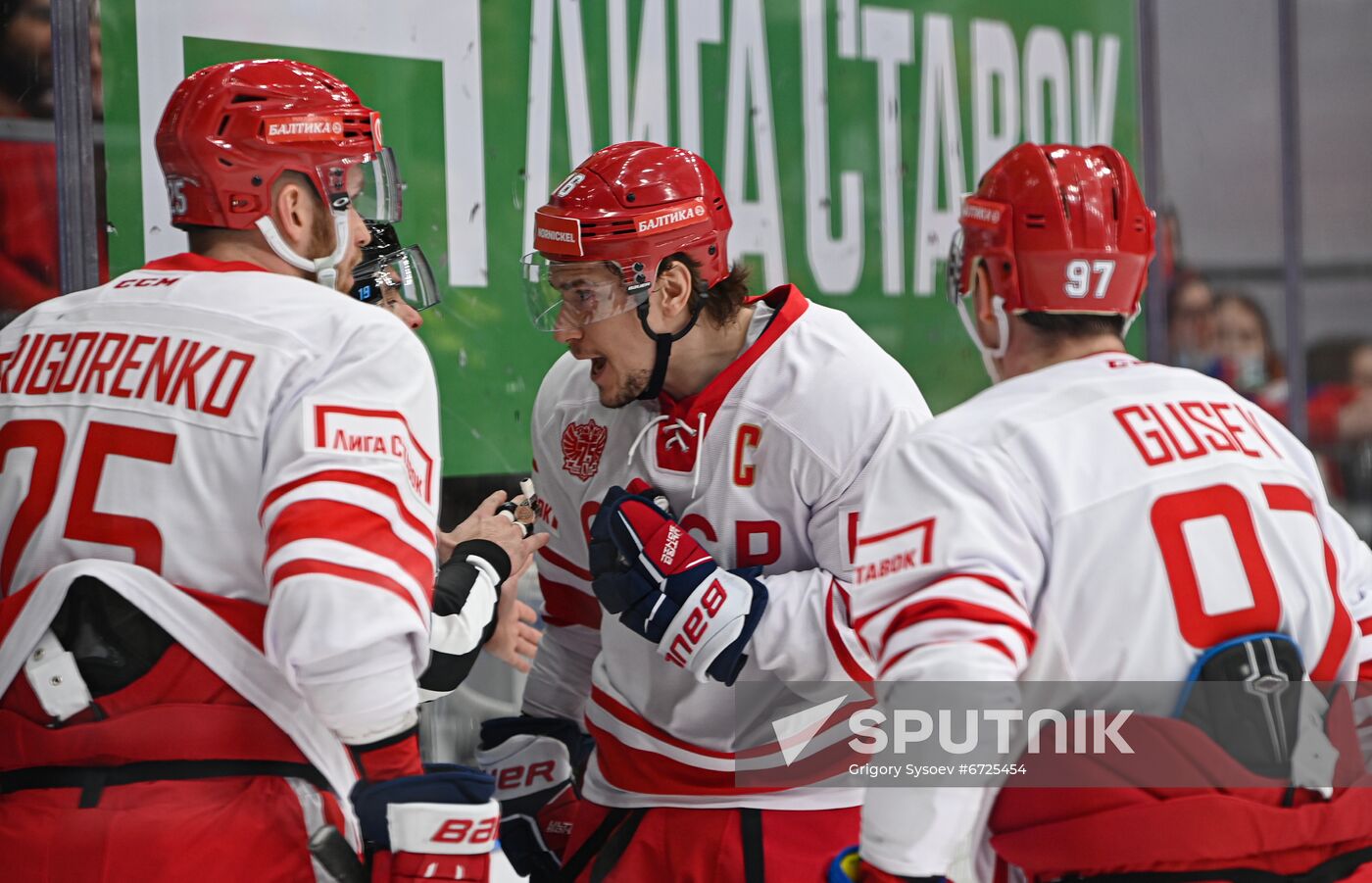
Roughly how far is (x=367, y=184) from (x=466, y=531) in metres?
0.54

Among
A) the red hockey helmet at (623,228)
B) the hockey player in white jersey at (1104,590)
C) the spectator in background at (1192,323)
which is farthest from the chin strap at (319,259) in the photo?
the spectator in background at (1192,323)

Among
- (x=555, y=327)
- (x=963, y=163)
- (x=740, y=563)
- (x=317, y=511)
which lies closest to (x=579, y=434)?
(x=555, y=327)

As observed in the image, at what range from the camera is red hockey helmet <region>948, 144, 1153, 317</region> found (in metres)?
1.67

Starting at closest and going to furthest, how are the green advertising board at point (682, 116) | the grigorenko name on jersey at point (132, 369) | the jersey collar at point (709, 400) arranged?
the grigorenko name on jersey at point (132, 369) < the jersey collar at point (709, 400) < the green advertising board at point (682, 116)

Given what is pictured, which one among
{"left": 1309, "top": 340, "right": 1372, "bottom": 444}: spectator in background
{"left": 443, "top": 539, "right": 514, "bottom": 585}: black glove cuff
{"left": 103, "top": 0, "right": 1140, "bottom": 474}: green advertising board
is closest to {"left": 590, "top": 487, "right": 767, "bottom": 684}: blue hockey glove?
{"left": 443, "top": 539, "right": 514, "bottom": 585}: black glove cuff

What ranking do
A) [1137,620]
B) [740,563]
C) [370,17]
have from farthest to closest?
[370,17] → [740,563] → [1137,620]

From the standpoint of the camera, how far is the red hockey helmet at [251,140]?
174 centimetres

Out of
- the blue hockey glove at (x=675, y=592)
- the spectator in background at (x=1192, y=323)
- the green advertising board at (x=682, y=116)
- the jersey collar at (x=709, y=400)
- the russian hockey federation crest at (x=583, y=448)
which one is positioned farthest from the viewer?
the spectator in background at (x=1192, y=323)

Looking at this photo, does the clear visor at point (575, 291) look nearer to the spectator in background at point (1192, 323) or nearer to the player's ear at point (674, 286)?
the player's ear at point (674, 286)

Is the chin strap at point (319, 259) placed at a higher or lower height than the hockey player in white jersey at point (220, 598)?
higher

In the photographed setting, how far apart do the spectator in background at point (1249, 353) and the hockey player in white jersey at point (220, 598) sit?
3.70m

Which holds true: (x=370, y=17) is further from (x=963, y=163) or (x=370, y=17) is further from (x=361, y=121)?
(x=963, y=163)

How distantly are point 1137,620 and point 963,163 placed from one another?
8.49ft

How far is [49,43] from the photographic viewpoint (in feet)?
8.32
